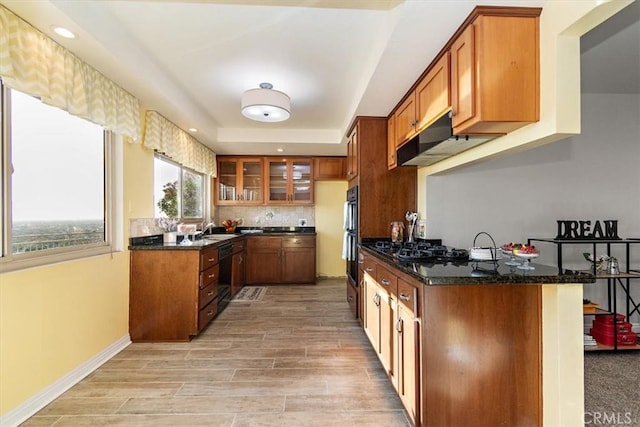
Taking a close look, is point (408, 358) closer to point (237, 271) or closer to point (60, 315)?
point (60, 315)

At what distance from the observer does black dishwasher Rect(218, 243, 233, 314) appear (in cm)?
363

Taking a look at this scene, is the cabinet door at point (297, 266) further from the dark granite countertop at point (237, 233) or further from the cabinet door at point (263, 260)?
the dark granite countertop at point (237, 233)

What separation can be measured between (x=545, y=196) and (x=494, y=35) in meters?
2.06

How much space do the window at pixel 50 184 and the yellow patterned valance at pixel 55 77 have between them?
18 centimetres

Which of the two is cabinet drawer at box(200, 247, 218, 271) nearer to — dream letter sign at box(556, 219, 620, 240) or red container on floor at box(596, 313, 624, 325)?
dream letter sign at box(556, 219, 620, 240)

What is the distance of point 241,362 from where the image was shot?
243 cm

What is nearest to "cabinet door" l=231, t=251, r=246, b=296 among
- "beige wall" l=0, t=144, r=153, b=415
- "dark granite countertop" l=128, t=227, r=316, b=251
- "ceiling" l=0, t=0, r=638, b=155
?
"dark granite countertop" l=128, t=227, r=316, b=251

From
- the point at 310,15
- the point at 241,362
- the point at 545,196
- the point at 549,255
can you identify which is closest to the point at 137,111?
the point at 310,15

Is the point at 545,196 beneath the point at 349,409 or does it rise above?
above

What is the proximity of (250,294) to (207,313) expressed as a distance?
4.66 feet

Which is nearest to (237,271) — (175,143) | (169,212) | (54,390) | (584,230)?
(169,212)

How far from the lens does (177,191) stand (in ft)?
13.6

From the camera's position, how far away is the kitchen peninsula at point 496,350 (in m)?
1.47

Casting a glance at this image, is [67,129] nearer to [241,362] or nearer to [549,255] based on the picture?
[241,362]
